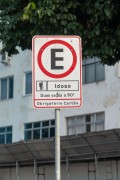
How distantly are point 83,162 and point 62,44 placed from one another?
2137cm

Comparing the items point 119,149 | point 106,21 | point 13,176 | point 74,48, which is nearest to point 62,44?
point 74,48

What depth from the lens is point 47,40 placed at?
19.0 ft

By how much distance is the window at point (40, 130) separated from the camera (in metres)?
29.1

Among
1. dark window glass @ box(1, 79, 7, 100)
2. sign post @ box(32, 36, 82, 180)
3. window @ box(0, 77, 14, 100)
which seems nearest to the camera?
sign post @ box(32, 36, 82, 180)

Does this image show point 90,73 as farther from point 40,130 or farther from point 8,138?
point 8,138

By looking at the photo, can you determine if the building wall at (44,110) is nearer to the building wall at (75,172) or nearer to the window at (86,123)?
the window at (86,123)

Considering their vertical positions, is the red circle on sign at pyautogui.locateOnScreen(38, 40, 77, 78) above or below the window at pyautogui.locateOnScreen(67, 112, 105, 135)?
below

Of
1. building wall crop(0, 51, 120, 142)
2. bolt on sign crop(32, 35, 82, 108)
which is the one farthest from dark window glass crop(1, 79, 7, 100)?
bolt on sign crop(32, 35, 82, 108)

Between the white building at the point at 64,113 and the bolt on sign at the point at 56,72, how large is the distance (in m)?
20.0

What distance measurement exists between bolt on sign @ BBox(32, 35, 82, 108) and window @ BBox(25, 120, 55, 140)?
23.2 metres

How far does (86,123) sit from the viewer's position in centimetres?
2755

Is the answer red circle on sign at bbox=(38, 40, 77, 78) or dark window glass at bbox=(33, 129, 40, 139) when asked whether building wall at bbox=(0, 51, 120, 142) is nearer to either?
dark window glass at bbox=(33, 129, 40, 139)

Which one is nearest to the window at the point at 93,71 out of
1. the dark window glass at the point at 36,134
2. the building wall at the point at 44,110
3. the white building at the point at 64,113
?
the white building at the point at 64,113

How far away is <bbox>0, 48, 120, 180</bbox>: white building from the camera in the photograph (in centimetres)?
2627
